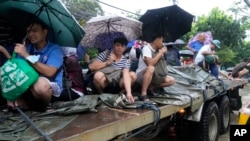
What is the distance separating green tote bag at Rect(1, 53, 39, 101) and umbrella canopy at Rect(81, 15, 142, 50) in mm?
1884

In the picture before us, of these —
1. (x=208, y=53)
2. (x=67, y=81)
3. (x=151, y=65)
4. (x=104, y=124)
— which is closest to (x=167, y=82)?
(x=151, y=65)

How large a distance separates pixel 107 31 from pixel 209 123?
2404mm

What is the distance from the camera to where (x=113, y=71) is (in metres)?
4.17

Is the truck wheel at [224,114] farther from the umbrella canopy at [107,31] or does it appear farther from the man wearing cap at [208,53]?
the umbrella canopy at [107,31]

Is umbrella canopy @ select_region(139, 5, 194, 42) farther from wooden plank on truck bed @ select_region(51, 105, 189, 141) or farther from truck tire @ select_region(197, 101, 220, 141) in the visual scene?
wooden plank on truck bed @ select_region(51, 105, 189, 141)

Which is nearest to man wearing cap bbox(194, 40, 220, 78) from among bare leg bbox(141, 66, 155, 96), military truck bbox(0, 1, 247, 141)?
military truck bbox(0, 1, 247, 141)

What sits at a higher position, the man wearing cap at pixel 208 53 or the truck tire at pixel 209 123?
the man wearing cap at pixel 208 53

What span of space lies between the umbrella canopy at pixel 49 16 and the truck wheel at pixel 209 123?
105 inches

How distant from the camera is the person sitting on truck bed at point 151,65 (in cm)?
431

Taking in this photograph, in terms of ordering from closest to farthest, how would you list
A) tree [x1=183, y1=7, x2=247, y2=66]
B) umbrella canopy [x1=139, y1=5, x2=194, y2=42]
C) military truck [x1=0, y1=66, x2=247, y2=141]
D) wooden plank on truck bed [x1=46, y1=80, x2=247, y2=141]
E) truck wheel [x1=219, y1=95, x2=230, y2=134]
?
wooden plank on truck bed [x1=46, y1=80, x2=247, y2=141]
military truck [x1=0, y1=66, x2=247, y2=141]
umbrella canopy [x1=139, y1=5, x2=194, y2=42]
truck wheel [x1=219, y1=95, x2=230, y2=134]
tree [x1=183, y1=7, x2=247, y2=66]

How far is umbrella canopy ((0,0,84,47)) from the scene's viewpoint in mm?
3529

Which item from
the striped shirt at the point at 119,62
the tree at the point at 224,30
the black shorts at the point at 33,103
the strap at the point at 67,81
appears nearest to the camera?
the black shorts at the point at 33,103

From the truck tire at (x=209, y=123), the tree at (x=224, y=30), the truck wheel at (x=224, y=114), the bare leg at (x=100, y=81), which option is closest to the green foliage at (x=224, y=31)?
the tree at (x=224, y=30)

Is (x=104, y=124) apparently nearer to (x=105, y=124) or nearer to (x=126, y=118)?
(x=105, y=124)
